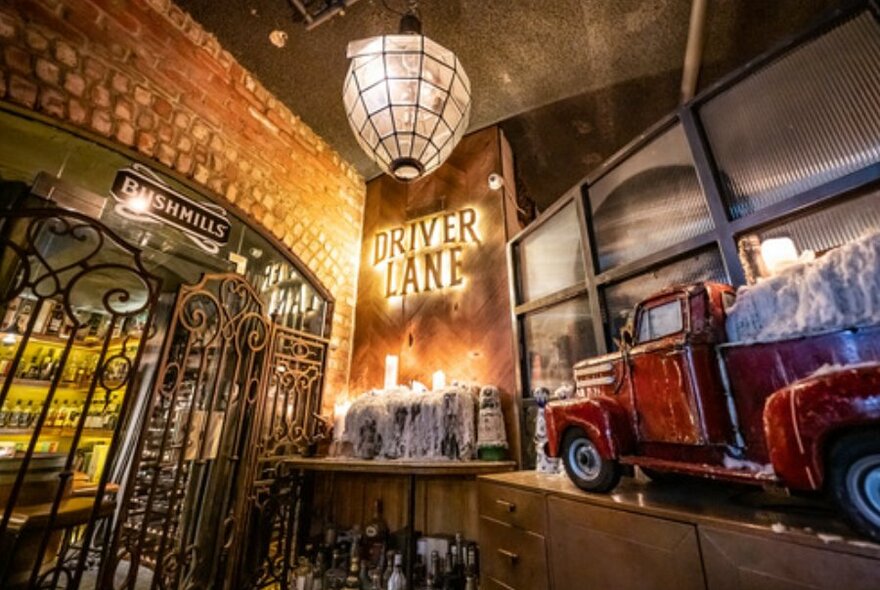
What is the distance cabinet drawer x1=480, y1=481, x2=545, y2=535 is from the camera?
167 cm

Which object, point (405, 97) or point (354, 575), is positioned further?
point (354, 575)

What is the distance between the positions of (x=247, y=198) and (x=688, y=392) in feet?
11.4

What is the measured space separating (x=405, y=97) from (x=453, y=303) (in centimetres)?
224

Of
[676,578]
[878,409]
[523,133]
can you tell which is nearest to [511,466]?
[676,578]

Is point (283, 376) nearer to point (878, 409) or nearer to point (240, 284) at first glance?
point (240, 284)

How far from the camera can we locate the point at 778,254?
1.42 meters

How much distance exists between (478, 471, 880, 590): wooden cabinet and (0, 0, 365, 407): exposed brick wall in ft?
8.20

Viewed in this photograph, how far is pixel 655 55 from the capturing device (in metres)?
3.17

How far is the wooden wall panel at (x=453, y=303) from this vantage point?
343 cm

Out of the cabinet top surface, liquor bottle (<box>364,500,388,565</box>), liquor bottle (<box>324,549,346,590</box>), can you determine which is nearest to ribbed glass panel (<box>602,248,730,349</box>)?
the cabinet top surface

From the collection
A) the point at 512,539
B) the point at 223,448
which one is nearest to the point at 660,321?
the point at 512,539

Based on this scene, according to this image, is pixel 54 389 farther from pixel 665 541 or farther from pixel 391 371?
pixel 665 541

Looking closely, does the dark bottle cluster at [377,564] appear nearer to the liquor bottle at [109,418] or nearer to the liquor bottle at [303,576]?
the liquor bottle at [303,576]

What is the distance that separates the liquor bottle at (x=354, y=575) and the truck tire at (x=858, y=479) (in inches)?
114
